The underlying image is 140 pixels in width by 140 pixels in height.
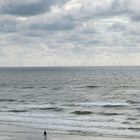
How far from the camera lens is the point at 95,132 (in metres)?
31.5

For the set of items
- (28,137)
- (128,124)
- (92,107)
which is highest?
(92,107)

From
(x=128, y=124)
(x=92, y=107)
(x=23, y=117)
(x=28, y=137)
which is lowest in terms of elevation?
(x=28, y=137)

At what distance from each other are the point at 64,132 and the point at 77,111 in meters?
13.1

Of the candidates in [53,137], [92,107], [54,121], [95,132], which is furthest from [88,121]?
[92,107]

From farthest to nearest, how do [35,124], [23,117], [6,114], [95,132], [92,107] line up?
[92,107], [6,114], [23,117], [35,124], [95,132]

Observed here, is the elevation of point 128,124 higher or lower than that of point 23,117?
lower

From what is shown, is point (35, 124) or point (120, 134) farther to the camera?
point (35, 124)

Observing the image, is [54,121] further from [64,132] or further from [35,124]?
[64,132]

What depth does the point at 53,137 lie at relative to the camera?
2942 cm

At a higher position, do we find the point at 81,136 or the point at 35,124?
the point at 35,124

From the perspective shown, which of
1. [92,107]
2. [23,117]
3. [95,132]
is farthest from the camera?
[92,107]

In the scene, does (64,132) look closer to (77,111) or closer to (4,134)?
(4,134)

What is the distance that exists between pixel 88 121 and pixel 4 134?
10.3 metres

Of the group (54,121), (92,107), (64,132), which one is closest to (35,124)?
(54,121)
